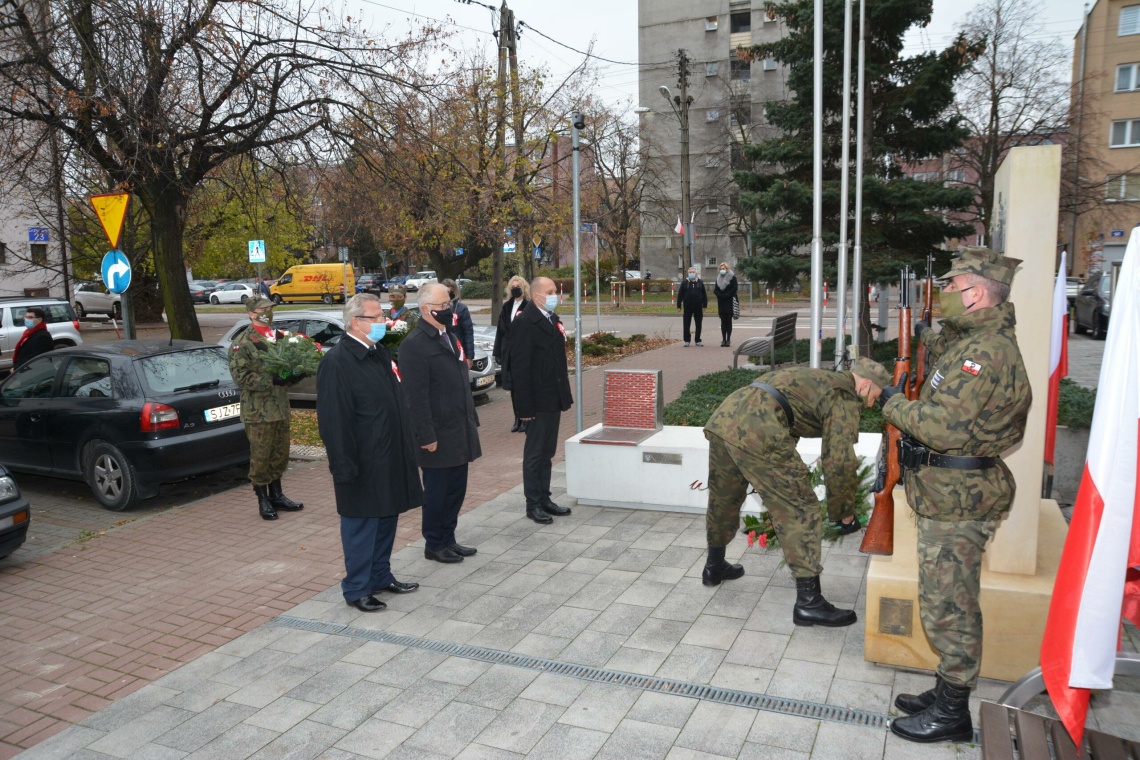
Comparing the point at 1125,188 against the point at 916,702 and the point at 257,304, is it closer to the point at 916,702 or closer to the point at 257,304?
→ the point at 257,304

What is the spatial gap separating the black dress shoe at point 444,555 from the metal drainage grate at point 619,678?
3.74ft

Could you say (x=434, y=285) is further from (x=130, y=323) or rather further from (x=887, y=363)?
(x=887, y=363)

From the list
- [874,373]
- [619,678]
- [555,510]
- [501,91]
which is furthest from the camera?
[501,91]

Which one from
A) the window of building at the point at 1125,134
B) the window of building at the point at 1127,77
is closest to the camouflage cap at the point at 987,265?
the window of building at the point at 1125,134

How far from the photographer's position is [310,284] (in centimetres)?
5309

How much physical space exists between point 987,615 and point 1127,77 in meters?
46.1

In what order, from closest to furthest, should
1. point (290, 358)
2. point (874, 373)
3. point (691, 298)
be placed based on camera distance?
point (874, 373) < point (290, 358) < point (691, 298)

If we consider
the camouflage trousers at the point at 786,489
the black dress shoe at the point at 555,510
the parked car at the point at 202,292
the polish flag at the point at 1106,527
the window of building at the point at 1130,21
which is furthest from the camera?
the parked car at the point at 202,292

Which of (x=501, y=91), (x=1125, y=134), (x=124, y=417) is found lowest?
(x=124, y=417)

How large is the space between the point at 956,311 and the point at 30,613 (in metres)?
6.11

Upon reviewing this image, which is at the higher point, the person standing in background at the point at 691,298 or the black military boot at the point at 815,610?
the person standing in background at the point at 691,298

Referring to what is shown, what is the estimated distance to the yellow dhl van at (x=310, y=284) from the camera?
2052 inches

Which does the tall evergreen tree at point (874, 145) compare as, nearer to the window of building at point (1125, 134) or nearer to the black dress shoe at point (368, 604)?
the black dress shoe at point (368, 604)

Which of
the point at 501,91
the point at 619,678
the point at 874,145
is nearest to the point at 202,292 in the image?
the point at 501,91
